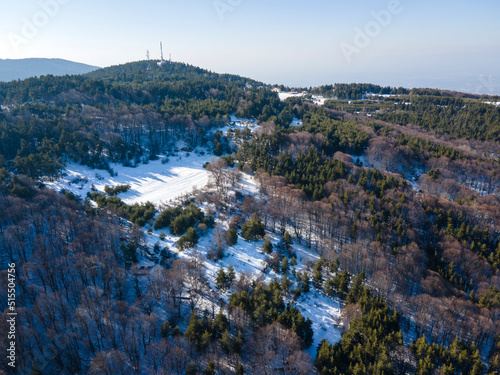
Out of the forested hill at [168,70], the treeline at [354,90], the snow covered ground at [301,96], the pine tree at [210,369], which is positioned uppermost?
the forested hill at [168,70]

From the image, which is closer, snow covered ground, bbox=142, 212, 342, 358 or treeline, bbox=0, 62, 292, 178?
snow covered ground, bbox=142, 212, 342, 358

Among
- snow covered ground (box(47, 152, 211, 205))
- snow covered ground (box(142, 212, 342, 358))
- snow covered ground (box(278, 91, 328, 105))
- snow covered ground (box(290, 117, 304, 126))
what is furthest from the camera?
snow covered ground (box(278, 91, 328, 105))

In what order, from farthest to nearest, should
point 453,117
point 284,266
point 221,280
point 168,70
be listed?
1. point 168,70
2. point 453,117
3. point 284,266
4. point 221,280

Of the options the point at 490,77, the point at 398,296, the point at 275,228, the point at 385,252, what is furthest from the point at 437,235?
the point at 490,77

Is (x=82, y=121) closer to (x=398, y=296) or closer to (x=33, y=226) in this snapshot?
(x=33, y=226)

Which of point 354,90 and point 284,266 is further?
point 354,90

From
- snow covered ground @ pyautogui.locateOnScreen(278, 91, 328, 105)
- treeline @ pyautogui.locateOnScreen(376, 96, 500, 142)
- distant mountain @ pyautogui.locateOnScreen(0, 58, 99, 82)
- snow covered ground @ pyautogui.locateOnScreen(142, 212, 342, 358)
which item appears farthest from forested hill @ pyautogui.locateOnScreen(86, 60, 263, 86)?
snow covered ground @ pyautogui.locateOnScreen(142, 212, 342, 358)

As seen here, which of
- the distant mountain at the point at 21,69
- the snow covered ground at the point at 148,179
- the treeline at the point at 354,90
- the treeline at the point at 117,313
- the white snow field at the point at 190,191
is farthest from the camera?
the distant mountain at the point at 21,69

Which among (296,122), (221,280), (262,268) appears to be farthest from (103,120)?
(262,268)

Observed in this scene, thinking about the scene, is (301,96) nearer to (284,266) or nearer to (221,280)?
(284,266)

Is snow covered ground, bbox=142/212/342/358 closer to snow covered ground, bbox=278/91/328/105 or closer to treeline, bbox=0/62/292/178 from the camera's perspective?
treeline, bbox=0/62/292/178

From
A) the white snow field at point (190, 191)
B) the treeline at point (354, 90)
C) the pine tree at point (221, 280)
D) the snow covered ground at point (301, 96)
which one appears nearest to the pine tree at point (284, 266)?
the white snow field at point (190, 191)

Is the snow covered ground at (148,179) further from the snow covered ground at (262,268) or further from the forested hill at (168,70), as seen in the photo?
the forested hill at (168,70)
